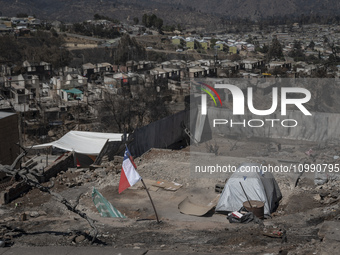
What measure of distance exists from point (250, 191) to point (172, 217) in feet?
5.39

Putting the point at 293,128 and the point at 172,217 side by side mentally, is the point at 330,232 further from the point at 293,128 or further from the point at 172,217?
the point at 293,128

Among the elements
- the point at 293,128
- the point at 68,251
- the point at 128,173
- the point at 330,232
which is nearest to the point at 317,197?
the point at 330,232

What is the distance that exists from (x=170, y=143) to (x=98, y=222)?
8256 millimetres

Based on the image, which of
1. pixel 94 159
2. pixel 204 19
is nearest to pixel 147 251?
pixel 94 159

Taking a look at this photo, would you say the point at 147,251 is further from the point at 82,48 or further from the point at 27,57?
the point at 82,48

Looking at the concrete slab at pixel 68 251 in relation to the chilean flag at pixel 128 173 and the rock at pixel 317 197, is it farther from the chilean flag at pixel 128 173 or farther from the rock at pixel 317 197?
the rock at pixel 317 197

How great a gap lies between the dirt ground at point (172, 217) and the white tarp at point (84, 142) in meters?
1.35

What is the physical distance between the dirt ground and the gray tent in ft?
0.64

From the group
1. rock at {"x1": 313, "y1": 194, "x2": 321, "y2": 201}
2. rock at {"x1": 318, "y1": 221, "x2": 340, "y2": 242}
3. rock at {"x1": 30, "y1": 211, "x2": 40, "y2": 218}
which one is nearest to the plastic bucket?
rock at {"x1": 313, "y1": 194, "x2": 321, "y2": 201}

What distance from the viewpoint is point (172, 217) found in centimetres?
830

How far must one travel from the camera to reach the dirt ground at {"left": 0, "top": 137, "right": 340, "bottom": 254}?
5.67 m

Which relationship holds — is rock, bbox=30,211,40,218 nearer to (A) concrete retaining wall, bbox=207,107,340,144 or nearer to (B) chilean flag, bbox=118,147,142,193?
(B) chilean flag, bbox=118,147,142,193

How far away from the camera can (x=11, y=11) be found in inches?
5477

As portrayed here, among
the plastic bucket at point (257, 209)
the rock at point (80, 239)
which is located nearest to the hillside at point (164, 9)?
the plastic bucket at point (257, 209)
